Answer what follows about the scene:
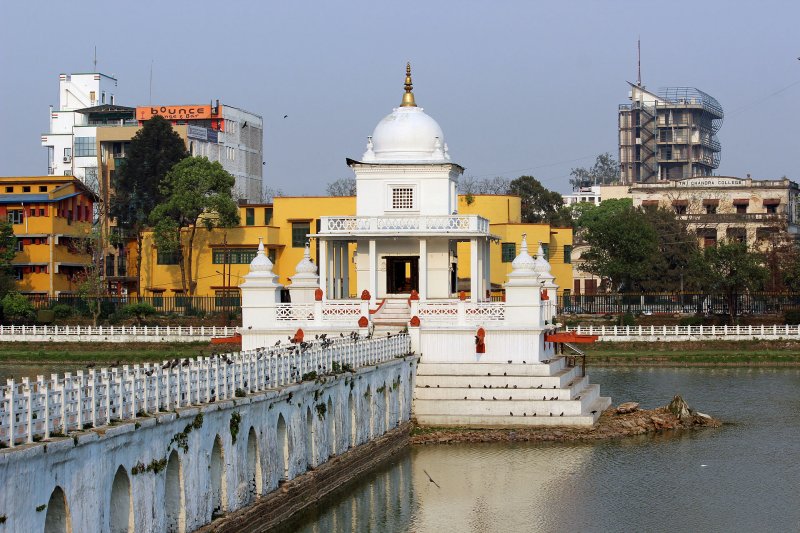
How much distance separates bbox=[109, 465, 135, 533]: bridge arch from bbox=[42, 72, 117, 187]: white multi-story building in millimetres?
99423

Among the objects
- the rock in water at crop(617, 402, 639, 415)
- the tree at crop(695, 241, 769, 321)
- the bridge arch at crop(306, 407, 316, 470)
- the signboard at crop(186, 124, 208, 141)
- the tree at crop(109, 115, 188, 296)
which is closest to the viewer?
the bridge arch at crop(306, 407, 316, 470)

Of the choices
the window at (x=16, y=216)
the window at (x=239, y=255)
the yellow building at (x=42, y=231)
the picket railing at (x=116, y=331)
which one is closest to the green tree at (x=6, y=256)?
the yellow building at (x=42, y=231)

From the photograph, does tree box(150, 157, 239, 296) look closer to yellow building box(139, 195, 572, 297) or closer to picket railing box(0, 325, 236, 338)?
yellow building box(139, 195, 572, 297)

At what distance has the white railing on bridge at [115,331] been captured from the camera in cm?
7794

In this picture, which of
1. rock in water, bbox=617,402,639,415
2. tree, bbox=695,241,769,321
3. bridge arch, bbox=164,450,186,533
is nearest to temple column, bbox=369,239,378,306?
rock in water, bbox=617,402,639,415

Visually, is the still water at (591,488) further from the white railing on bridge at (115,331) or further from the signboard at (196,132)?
the signboard at (196,132)

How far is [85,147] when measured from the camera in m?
126

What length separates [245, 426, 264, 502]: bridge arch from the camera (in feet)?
97.0

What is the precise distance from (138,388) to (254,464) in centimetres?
636

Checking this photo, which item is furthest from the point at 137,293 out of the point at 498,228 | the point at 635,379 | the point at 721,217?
the point at 721,217

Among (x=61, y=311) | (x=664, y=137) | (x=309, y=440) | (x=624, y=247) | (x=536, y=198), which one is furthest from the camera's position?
(x=664, y=137)

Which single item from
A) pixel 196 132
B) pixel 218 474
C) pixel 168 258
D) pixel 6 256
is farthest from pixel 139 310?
pixel 218 474

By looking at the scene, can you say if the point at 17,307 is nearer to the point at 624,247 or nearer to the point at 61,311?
the point at 61,311

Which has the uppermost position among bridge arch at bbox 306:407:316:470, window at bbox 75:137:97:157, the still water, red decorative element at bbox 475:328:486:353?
window at bbox 75:137:97:157
